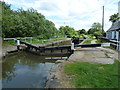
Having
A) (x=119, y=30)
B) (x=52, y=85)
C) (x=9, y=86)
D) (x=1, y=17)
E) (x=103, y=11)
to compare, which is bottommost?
(x=9, y=86)

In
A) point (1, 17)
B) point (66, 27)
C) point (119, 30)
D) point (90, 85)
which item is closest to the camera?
point (90, 85)

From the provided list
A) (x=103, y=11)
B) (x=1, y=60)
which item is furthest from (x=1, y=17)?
(x=103, y=11)

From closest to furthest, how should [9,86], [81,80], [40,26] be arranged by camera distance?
[81,80]
[9,86]
[40,26]

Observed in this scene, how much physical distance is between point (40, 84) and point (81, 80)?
5.74 ft

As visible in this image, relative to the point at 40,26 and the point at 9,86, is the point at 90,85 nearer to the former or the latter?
the point at 9,86

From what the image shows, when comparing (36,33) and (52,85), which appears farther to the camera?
(36,33)

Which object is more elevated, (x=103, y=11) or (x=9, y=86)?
(x=103, y=11)

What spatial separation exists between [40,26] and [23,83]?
52.1 ft

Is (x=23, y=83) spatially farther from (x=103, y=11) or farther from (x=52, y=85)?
(x=103, y=11)

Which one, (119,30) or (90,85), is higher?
(119,30)

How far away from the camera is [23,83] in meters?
4.13

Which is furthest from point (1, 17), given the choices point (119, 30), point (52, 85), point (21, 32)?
point (119, 30)

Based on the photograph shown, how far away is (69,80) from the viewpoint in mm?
3150

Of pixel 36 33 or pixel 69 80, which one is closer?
pixel 69 80
